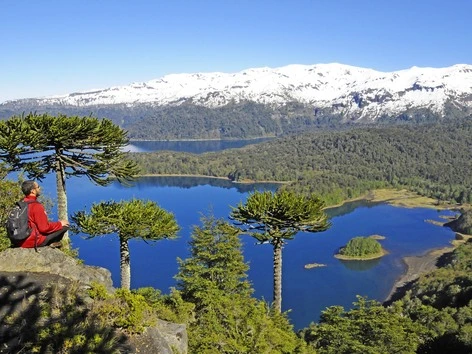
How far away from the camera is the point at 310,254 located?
111188mm

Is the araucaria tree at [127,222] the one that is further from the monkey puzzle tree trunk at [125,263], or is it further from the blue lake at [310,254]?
the blue lake at [310,254]

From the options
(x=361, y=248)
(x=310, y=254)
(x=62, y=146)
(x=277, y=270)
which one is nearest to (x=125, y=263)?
(x=62, y=146)

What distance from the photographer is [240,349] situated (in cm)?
1379

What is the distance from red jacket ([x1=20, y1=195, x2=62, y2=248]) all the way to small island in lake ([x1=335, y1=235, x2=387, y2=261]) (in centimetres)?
10411

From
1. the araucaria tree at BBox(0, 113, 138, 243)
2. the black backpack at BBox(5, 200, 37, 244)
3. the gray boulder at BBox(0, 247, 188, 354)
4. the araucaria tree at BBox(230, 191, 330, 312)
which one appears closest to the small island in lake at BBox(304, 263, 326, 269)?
the araucaria tree at BBox(230, 191, 330, 312)

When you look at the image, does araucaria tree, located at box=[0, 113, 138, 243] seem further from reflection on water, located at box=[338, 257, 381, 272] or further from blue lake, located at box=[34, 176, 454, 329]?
reflection on water, located at box=[338, 257, 381, 272]

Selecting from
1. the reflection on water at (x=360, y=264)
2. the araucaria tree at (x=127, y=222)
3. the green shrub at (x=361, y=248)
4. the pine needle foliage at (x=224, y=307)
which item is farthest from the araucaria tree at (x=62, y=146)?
the green shrub at (x=361, y=248)

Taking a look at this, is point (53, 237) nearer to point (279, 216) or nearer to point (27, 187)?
point (27, 187)

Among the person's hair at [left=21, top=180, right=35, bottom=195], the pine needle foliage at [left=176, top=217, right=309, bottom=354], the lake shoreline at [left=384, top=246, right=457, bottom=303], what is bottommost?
the lake shoreline at [left=384, top=246, right=457, bottom=303]

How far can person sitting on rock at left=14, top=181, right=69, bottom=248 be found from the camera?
367 inches

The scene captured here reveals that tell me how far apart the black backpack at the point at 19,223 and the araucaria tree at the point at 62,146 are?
25.3 ft

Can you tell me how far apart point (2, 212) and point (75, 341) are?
46.1ft

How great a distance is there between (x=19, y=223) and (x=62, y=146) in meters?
9.29

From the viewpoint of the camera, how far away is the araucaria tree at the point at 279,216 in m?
20.7
